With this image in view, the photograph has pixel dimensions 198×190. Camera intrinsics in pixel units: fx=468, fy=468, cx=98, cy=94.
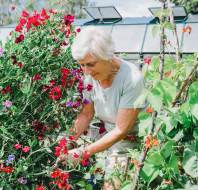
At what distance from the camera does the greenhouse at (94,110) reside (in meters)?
1.81

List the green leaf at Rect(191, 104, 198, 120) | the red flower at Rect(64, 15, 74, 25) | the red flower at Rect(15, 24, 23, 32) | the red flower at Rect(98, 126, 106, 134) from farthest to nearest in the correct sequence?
the red flower at Rect(64, 15, 74, 25)
the red flower at Rect(15, 24, 23, 32)
the red flower at Rect(98, 126, 106, 134)
the green leaf at Rect(191, 104, 198, 120)

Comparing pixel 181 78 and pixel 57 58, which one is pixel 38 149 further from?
pixel 181 78

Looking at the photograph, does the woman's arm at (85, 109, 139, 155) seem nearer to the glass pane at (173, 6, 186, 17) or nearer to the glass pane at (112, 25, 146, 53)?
the glass pane at (112, 25, 146, 53)

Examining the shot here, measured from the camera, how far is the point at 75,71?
3104 mm

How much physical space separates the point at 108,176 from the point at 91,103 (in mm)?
453

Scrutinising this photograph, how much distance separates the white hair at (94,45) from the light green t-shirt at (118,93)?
0.18 metres

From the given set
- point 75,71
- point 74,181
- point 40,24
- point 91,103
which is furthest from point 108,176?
point 40,24

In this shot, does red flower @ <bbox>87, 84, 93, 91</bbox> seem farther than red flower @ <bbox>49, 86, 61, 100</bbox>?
No

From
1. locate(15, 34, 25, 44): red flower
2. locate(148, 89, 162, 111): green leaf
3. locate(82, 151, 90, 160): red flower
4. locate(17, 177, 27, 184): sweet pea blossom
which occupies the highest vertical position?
locate(15, 34, 25, 44): red flower

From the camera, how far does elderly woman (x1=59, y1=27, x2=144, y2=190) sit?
7.10 ft

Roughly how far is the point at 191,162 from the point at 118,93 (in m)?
0.68

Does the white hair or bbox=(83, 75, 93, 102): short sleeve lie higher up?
the white hair

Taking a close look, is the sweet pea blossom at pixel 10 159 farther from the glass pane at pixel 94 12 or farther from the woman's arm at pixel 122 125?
the glass pane at pixel 94 12

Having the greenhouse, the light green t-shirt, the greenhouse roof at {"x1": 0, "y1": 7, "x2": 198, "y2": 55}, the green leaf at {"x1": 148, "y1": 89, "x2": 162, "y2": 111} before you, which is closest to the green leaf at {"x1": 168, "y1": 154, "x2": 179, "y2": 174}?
the greenhouse
